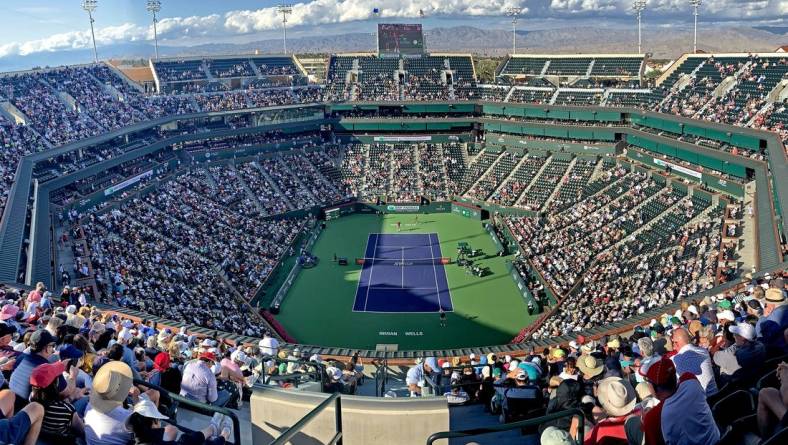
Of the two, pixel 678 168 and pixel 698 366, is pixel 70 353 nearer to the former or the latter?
pixel 698 366

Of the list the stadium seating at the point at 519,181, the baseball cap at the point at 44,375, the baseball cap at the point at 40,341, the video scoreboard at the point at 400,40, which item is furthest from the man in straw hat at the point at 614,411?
the video scoreboard at the point at 400,40

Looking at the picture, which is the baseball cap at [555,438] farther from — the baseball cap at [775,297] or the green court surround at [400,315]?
the green court surround at [400,315]

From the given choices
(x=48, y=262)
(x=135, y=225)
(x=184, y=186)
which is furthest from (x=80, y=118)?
(x=48, y=262)

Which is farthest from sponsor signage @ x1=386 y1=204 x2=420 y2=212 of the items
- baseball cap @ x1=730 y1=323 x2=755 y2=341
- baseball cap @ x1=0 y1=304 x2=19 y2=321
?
baseball cap @ x1=730 y1=323 x2=755 y2=341

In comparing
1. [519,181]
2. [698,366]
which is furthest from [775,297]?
[519,181]

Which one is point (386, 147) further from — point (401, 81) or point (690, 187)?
point (690, 187)

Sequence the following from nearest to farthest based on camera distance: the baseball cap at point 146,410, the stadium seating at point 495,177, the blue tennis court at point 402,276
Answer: the baseball cap at point 146,410, the blue tennis court at point 402,276, the stadium seating at point 495,177

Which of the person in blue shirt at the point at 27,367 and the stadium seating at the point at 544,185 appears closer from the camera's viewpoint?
the person in blue shirt at the point at 27,367

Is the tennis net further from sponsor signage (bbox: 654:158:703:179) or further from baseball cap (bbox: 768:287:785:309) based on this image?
baseball cap (bbox: 768:287:785:309)
